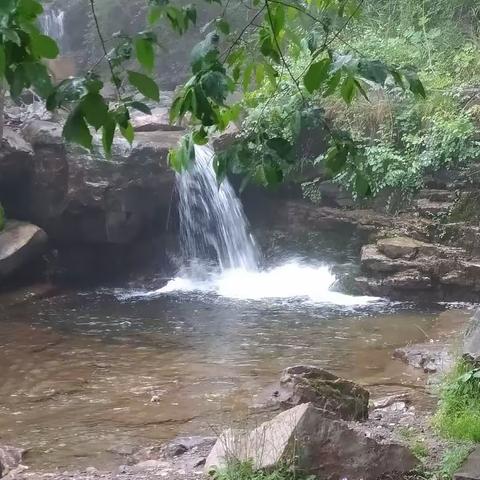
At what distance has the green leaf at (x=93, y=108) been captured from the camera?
1.24m

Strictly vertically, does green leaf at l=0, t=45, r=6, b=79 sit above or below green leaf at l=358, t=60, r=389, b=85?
above

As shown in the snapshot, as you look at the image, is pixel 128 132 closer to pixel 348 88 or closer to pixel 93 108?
pixel 93 108

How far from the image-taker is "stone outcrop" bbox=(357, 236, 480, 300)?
880cm

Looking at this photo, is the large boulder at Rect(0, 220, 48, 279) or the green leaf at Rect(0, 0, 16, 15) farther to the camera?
the large boulder at Rect(0, 220, 48, 279)

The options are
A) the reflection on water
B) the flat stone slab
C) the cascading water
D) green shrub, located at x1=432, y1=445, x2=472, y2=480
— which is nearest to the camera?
the flat stone slab

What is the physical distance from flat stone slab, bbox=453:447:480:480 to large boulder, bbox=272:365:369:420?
4.15 ft

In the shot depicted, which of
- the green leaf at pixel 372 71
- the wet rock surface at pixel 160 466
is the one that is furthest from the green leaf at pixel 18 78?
the wet rock surface at pixel 160 466

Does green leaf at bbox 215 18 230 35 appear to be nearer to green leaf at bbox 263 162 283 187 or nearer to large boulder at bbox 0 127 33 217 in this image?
green leaf at bbox 263 162 283 187

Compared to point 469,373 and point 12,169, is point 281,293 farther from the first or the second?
point 469,373

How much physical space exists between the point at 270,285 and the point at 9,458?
5.95 meters

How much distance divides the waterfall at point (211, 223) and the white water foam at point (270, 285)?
1.23 ft

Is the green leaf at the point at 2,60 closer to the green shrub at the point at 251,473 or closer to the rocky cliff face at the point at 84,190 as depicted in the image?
the green shrub at the point at 251,473

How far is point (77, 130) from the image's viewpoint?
124 centimetres

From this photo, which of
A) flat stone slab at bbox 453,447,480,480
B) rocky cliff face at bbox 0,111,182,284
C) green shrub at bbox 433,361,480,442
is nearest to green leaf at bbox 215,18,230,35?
flat stone slab at bbox 453,447,480,480
